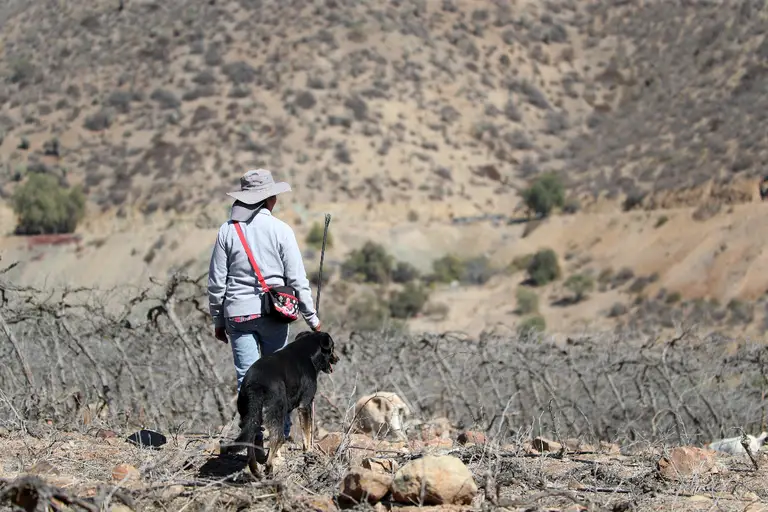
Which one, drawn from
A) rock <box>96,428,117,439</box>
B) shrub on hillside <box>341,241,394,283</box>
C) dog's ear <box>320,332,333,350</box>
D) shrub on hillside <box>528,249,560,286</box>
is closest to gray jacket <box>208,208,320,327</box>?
dog's ear <box>320,332,333,350</box>

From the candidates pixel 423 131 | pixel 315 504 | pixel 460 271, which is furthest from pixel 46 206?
pixel 315 504

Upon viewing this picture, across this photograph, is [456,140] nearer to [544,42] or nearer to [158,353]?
[544,42]

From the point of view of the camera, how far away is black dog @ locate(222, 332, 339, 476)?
5.24 metres

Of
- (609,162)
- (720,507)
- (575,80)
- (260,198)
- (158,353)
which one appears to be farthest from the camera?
(575,80)

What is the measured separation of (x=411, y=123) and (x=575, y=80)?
1130cm

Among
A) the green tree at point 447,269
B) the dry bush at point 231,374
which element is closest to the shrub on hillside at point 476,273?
the green tree at point 447,269

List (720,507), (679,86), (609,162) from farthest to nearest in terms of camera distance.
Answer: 1. (679,86)
2. (609,162)
3. (720,507)

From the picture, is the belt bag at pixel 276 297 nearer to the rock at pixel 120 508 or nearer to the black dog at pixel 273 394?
the black dog at pixel 273 394

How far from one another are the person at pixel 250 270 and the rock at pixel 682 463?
210 centimetres

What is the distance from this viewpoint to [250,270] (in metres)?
5.76

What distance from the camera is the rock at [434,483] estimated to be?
15.5ft

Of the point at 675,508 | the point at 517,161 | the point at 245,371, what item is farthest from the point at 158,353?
the point at 517,161

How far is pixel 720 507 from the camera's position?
5008 mm

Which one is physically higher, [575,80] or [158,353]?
[575,80]
